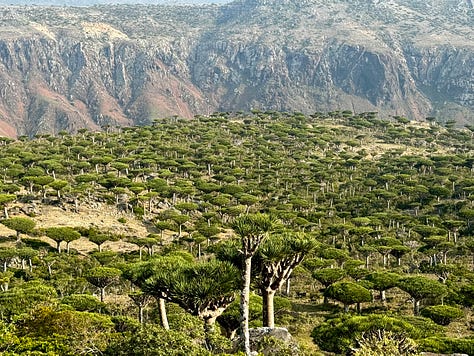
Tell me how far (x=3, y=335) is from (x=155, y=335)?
5927 millimetres

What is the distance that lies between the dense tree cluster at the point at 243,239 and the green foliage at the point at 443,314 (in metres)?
0.10

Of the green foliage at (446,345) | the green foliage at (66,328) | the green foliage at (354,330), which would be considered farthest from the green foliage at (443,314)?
the green foliage at (66,328)

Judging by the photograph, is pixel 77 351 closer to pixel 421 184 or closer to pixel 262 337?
pixel 262 337

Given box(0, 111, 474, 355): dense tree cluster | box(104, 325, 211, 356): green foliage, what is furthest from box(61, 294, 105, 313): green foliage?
box(104, 325, 211, 356): green foliage

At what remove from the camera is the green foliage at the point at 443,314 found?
112ft

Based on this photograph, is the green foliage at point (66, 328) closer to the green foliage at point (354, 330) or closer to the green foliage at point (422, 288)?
the green foliage at point (354, 330)

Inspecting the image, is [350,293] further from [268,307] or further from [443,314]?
[268,307]

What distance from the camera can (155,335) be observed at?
48.6 feet

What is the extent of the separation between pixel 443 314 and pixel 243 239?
79.3 ft

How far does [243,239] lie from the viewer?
1747 centimetres

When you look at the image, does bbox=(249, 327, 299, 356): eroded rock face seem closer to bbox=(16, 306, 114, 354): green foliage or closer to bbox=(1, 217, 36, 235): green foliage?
bbox=(16, 306, 114, 354): green foliage

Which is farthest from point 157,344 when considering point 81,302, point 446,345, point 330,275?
point 330,275

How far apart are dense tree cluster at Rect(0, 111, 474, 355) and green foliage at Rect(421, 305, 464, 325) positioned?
3.8 inches

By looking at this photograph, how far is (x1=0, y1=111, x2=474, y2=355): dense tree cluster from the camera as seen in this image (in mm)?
19422
